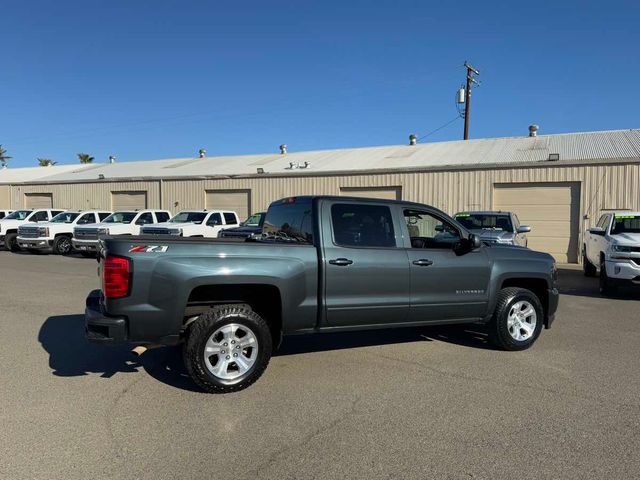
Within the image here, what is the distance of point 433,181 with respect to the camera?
20047 mm

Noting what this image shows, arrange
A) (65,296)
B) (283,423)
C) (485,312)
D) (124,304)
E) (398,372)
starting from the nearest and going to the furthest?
1. (283,423)
2. (124,304)
3. (398,372)
4. (485,312)
5. (65,296)

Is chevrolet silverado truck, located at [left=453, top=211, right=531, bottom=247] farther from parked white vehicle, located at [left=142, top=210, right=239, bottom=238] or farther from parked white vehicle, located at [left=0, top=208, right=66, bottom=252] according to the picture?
parked white vehicle, located at [left=0, top=208, right=66, bottom=252]

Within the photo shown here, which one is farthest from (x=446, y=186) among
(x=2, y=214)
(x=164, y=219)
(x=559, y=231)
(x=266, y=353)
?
(x=2, y=214)

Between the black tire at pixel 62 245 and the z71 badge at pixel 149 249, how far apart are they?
1661 centimetres

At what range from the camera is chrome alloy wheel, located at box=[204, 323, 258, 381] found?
4488 millimetres

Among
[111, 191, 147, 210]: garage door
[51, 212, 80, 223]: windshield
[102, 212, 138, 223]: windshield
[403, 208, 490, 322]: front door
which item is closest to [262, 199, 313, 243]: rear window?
[403, 208, 490, 322]: front door

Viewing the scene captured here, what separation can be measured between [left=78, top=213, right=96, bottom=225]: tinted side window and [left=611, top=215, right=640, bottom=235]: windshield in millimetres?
17947

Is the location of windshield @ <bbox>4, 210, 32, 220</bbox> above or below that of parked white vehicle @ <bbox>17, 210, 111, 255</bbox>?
above

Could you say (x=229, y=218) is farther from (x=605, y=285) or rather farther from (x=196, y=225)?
(x=605, y=285)

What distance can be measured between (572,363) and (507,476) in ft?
9.30

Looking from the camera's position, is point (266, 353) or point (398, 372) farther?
point (398, 372)

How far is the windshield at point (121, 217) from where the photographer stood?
18.9 metres

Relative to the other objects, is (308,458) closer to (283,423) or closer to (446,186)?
(283,423)

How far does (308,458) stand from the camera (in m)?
3.34
